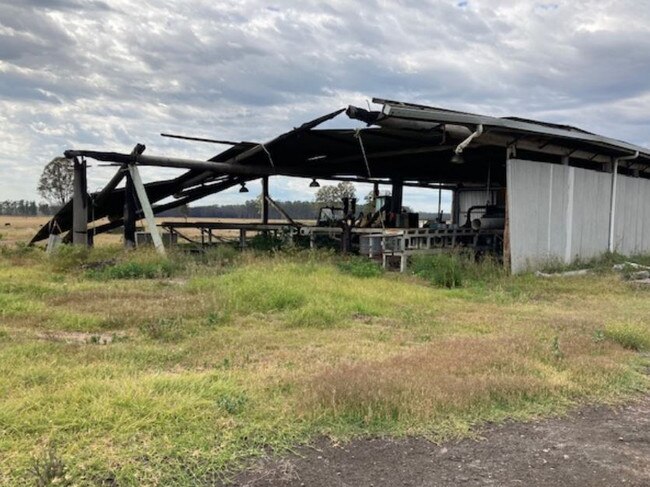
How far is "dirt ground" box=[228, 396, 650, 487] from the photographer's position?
11.0 ft

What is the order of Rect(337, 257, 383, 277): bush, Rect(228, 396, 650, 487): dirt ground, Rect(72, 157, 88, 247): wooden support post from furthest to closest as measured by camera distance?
Rect(72, 157, 88, 247): wooden support post → Rect(337, 257, 383, 277): bush → Rect(228, 396, 650, 487): dirt ground

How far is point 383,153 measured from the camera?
1744cm

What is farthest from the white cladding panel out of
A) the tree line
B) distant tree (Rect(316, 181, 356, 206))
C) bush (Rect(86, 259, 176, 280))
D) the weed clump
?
the tree line

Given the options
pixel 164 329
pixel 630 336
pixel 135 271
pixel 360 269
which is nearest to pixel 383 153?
pixel 360 269

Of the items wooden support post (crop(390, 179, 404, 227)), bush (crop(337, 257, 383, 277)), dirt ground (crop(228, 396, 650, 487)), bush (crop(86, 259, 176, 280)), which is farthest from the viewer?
wooden support post (crop(390, 179, 404, 227))

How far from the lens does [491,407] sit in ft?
14.8

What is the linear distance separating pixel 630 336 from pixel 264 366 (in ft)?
14.8

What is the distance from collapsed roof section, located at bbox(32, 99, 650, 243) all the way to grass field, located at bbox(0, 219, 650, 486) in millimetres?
3651

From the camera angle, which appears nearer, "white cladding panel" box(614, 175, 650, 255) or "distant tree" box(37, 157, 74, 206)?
"white cladding panel" box(614, 175, 650, 255)

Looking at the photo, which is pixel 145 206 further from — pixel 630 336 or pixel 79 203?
pixel 630 336

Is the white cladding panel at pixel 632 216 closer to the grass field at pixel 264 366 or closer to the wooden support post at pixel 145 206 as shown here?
the grass field at pixel 264 366

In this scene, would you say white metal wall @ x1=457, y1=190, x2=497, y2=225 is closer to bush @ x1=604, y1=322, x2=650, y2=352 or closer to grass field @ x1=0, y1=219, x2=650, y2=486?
grass field @ x1=0, y1=219, x2=650, y2=486

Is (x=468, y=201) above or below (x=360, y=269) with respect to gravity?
above

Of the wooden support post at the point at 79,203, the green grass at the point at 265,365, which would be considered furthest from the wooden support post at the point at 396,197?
the green grass at the point at 265,365
